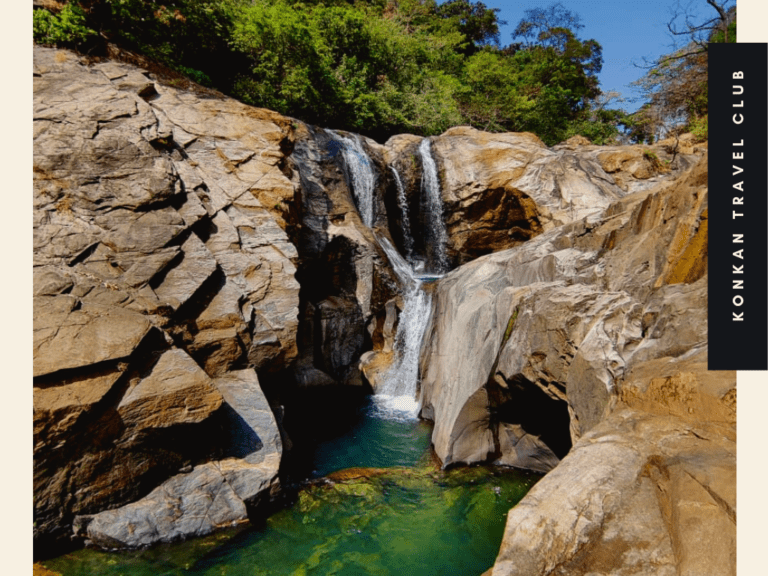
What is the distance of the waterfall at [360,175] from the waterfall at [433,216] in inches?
102

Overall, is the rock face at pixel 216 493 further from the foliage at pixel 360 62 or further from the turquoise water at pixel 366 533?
the foliage at pixel 360 62

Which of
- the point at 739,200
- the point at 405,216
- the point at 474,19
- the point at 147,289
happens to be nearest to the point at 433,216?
the point at 405,216

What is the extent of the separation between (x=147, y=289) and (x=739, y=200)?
7.80m

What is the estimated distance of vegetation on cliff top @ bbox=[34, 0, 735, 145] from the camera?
13.5m

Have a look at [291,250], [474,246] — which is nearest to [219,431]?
[291,250]

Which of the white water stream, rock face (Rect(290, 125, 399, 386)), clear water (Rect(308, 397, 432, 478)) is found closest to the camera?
clear water (Rect(308, 397, 432, 478))

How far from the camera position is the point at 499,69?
26281mm

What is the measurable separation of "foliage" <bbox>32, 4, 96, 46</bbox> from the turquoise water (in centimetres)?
1103

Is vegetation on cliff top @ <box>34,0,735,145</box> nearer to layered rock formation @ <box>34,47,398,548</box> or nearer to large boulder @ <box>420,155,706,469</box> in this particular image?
layered rock formation @ <box>34,47,398,548</box>

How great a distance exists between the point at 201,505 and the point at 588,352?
582 centimetres

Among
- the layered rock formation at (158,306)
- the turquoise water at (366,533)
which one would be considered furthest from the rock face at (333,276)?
the turquoise water at (366,533)

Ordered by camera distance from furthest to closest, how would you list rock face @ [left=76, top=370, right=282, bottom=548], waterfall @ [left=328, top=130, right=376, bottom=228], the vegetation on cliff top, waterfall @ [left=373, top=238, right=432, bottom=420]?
waterfall @ [left=328, top=130, right=376, bottom=228] → the vegetation on cliff top → waterfall @ [left=373, top=238, right=432, bottom=420] → rock face @ [left=76, top=370, right=282, bottom=548]

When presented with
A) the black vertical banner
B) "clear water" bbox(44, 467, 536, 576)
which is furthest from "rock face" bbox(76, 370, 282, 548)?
the black vertical banner

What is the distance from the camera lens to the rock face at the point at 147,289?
5824 millimetres
